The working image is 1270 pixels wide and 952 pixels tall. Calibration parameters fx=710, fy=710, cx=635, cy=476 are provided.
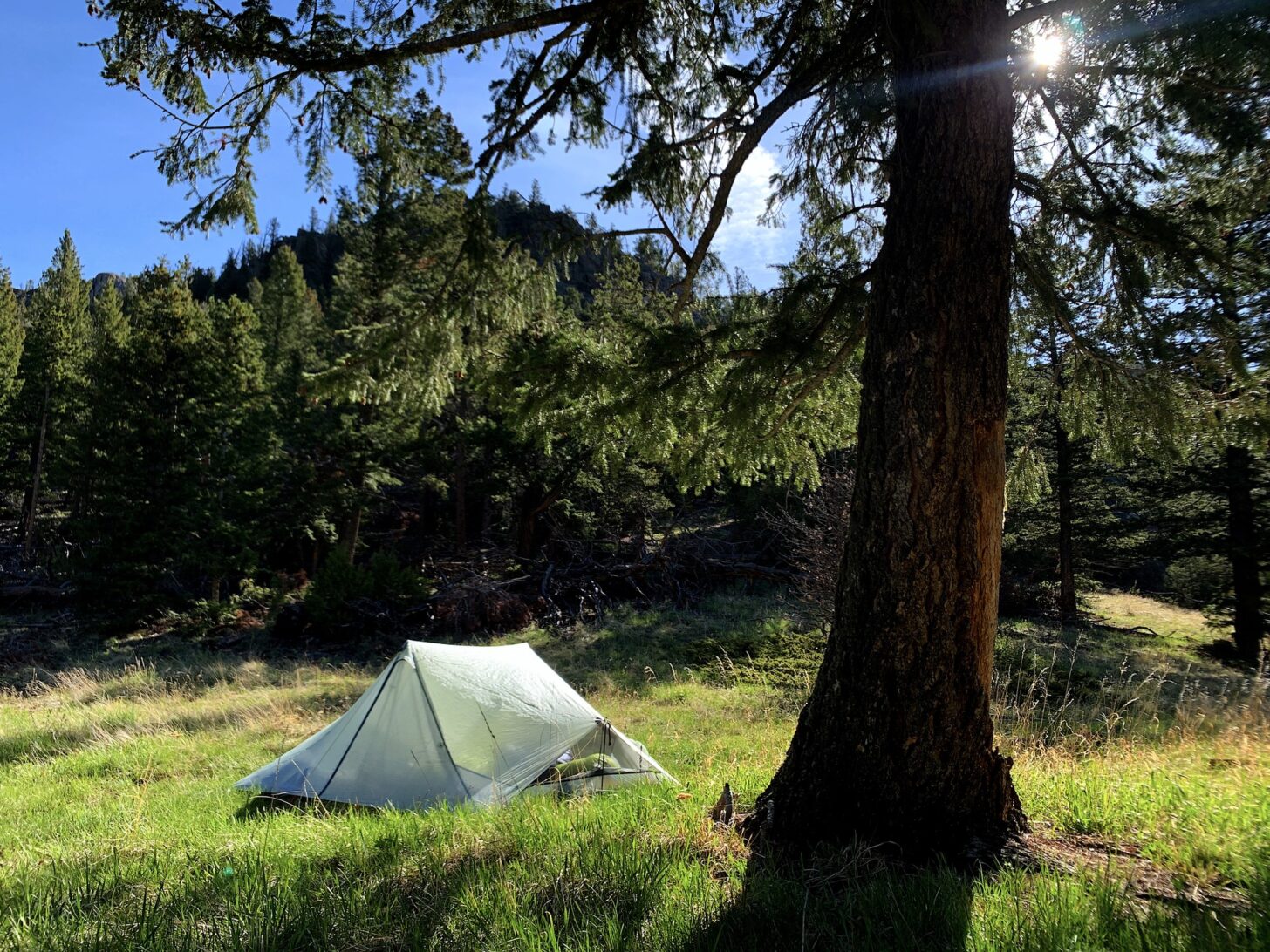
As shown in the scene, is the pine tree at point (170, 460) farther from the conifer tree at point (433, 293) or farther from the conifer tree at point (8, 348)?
the conifer tree at point (433, 293)

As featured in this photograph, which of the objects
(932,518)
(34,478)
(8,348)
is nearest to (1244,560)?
(932,518)

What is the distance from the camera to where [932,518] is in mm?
3037

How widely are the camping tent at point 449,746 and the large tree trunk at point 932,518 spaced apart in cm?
320

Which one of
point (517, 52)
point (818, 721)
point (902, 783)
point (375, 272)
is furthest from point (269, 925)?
point (375, 272)

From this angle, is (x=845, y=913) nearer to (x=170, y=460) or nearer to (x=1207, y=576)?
(x=1207, y=576)

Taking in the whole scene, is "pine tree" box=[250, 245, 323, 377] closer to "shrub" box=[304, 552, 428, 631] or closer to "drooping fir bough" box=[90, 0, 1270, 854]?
"shrub" box=[304, 552, 428, 631]

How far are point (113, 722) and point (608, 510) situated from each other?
42.7 ft

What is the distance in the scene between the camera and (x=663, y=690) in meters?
10.5

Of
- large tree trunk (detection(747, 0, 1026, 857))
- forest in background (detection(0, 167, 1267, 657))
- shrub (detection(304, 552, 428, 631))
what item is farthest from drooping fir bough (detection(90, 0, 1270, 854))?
shrub (detection(304, 552, 428, 631))

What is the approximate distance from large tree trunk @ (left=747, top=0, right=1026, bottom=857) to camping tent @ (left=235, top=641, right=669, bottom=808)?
10.5ft

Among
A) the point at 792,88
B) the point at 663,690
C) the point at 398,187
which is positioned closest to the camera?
the point at 792,88

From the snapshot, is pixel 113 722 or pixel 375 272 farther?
pixel 375 272

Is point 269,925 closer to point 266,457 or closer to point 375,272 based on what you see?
point 375,272

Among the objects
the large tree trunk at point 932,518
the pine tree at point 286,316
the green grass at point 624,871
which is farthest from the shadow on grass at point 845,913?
the pine tree at point 286,316
